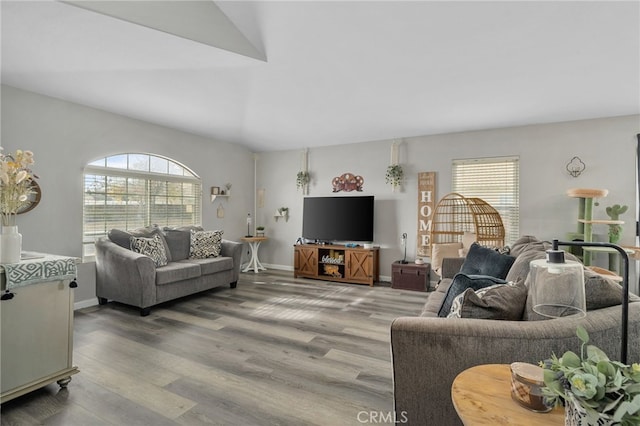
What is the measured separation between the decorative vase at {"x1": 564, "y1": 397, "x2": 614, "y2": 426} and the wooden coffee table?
6.7 inches

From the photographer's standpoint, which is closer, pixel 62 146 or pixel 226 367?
pixel 226 367

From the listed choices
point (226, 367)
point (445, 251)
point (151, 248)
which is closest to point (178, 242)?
point (151, 248)

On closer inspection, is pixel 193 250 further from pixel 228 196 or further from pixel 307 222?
pixel 307 222

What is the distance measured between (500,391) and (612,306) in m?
0.75

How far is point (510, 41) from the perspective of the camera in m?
2.86

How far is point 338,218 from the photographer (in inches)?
221

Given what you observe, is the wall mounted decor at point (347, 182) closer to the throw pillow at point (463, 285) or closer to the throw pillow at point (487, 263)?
the throw pillow at point (487, 263)

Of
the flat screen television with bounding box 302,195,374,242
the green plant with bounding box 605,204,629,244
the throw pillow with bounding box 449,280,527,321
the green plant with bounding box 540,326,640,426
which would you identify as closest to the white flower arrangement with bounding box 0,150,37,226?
the throw pillow with bounding box 449,280,527,321

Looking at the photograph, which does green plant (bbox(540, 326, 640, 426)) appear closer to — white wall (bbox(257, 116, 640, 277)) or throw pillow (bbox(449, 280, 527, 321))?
throw pillow (bbox(449, 280, 527, 321))

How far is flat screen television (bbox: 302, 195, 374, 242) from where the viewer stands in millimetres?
5461

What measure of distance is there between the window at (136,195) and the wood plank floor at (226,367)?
1.16m

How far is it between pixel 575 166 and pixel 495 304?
395 centimetres

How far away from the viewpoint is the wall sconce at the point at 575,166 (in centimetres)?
428

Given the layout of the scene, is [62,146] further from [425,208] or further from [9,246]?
[425,208]
